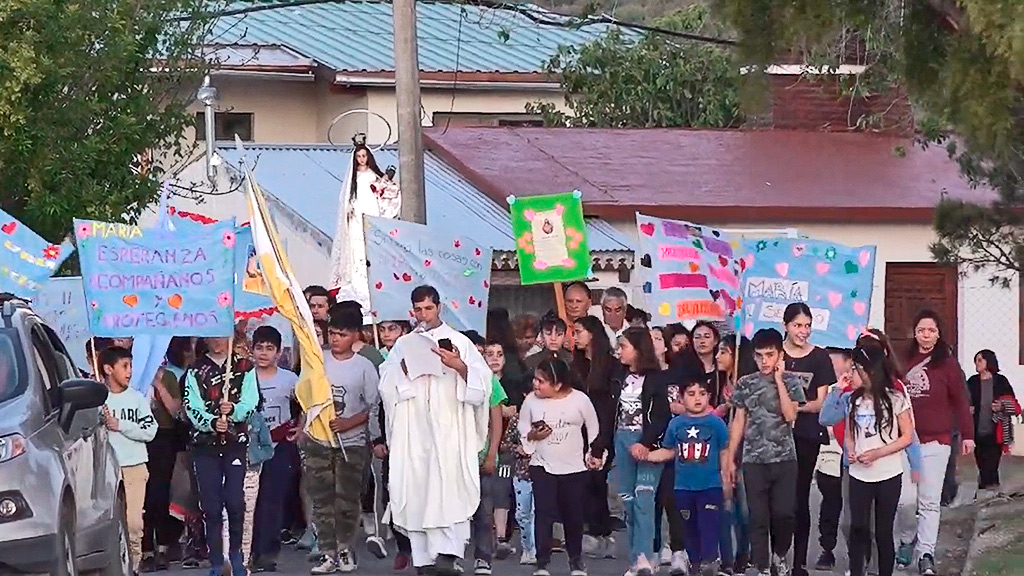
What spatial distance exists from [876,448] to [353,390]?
3.76 meters

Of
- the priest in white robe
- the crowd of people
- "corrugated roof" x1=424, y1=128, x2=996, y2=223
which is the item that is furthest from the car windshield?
"corrugated roof" x1=424, y1=128, x2=996, y2=223

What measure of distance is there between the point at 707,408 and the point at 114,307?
415 centimetres

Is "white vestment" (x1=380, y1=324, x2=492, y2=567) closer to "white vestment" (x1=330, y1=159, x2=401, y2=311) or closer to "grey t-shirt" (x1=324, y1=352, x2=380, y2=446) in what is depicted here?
"grey t-shirt" (x1=324, y1=352, x2=380, y2=446)

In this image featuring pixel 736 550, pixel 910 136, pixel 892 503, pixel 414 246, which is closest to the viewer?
pixel 892 503

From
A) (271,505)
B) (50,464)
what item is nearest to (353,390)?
(271,505)

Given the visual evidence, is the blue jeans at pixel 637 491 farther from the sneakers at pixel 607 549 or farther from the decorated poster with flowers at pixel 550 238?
the decorated poster with flowers at pixel 550 238

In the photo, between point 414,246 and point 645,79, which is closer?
point 414,246

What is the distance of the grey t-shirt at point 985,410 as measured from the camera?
18281 millimetres

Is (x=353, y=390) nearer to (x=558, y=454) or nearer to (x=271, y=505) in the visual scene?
(x=271, y=505)

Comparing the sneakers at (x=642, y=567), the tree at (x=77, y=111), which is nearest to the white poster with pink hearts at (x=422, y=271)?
the sneakers at (x=642, y=567)

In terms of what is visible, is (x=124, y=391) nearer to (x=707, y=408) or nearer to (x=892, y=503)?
(x=707, y=408)

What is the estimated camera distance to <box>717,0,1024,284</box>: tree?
A: 10.2 m

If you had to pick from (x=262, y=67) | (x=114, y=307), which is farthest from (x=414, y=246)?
(x=262, y=67)

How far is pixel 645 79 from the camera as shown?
1192 inches
